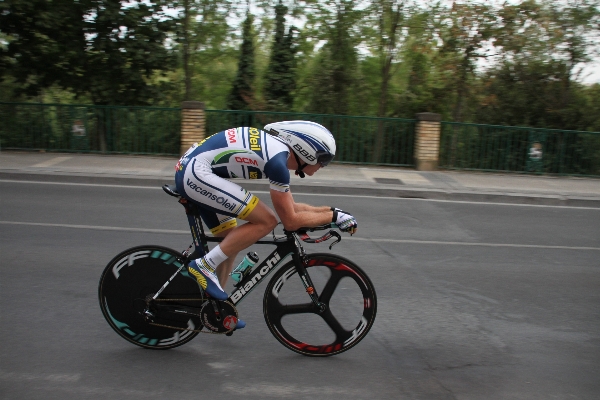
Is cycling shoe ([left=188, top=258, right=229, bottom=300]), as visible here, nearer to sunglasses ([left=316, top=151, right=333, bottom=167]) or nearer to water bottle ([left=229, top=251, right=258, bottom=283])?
water bottle ([left=229, top=251, right=258, bottom=283])

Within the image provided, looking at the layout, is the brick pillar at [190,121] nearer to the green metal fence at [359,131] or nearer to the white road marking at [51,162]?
the green metal fence at [359,131]

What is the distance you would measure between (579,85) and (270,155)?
1647 cm

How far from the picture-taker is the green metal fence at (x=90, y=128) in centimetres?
1528

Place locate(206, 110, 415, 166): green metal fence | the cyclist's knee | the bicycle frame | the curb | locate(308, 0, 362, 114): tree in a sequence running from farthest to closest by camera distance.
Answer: locate(308, 0, 362, 114): tree
locate(206, 110, 415, 166): green metal fence
the curb
the bicycle frame
the cyclist's knee

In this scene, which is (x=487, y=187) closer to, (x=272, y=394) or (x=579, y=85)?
(x=579, y=85)

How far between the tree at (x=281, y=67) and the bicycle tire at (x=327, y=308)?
51.3ft

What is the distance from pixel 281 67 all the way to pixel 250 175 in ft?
54.2

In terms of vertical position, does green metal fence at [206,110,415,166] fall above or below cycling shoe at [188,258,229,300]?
above

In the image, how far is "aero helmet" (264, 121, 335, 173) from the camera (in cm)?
388

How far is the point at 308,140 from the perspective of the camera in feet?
12.7

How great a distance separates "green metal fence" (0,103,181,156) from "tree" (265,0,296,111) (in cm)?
486

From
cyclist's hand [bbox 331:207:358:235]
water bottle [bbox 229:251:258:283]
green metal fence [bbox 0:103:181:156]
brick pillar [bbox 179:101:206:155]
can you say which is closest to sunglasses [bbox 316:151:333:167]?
cyclist's hand [bbox 331:207:358:235]

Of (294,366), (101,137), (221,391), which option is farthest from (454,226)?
(101,137)

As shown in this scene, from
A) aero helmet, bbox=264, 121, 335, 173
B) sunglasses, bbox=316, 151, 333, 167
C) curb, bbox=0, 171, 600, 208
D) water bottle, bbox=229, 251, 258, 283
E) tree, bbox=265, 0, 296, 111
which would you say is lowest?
curb, bbox=0, 171, 600, 208
